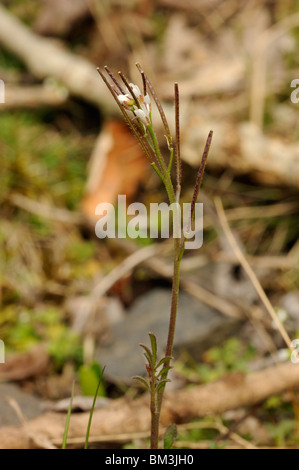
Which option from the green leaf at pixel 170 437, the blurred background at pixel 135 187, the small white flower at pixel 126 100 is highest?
the blurred background at pixel 135 187

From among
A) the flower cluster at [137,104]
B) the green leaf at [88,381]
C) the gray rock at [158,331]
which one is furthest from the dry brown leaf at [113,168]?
the flower cluster at [137,104]

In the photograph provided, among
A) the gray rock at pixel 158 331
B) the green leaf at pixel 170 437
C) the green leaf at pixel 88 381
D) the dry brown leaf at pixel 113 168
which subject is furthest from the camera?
the dry brown leaf at pixel 113 168

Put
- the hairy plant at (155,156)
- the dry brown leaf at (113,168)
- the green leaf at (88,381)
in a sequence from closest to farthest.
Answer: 1. the hairy plant at (155,156)
2. the green leaf at (88,381)
3. the dry brown leaf at (113,168)

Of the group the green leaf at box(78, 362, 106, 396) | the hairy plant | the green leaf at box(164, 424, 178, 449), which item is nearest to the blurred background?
the green leaf at box(78, 362, 106, 396)

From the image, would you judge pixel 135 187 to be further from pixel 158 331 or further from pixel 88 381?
pixel 88 381

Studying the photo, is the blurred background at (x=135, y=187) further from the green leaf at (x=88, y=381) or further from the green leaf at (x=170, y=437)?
the green leaf at (x=170, y=437)

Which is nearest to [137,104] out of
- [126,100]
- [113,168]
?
[126,100]
